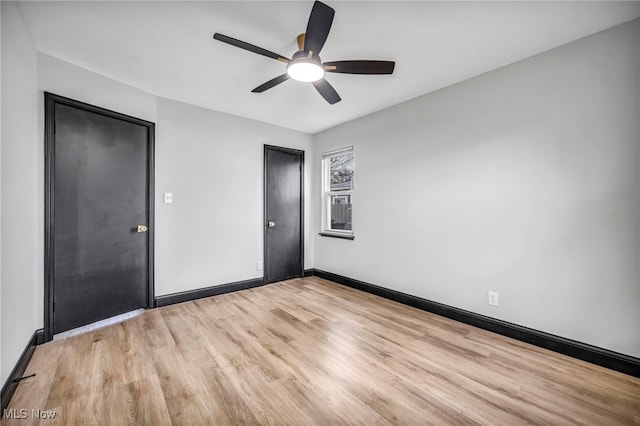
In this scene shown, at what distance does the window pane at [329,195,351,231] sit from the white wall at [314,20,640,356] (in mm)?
853

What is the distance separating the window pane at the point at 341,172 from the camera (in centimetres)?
413

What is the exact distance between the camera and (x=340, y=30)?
1.97m

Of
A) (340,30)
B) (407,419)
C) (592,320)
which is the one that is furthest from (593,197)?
(340,30)

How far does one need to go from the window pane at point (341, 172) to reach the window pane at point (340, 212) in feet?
0.53

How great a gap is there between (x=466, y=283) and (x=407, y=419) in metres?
1.65

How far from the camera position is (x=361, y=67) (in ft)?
6.73

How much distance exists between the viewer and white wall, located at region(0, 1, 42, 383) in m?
1.64

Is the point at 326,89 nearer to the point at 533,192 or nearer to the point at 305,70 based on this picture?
the point at 305,70

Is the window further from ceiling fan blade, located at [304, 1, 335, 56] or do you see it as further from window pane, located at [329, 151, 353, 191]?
→ ceiling fan blade, located at [304, 1, 335, 56]

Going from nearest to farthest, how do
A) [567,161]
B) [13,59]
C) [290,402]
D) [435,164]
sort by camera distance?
[290,402]
[13,59]
[567,161]
[435,164]

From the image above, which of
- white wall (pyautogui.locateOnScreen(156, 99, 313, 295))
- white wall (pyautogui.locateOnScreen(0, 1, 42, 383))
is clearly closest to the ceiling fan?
white wall (pyautogui.locateOnScreen(0, 1, 42, 383))

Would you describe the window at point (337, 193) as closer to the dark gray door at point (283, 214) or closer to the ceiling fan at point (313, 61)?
the dark gray door at point (283, 214)

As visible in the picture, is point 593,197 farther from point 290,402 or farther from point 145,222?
point 145,222

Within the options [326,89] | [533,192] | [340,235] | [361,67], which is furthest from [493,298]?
[326,89]
